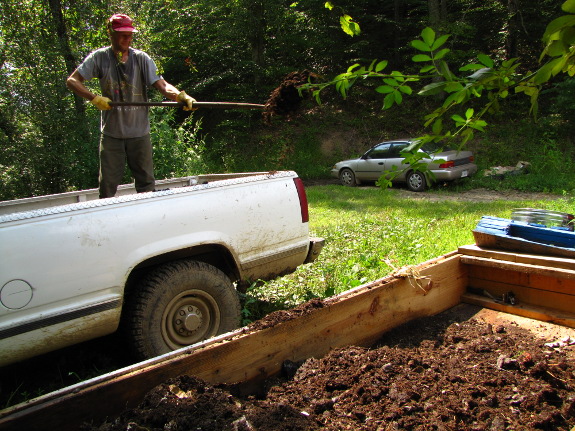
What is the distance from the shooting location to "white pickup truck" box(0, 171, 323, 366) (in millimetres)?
2852

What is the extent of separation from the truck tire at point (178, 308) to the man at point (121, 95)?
1.54 meters

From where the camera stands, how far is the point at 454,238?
6414 mm

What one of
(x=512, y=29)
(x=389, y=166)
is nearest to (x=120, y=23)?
(x=389, y=166)

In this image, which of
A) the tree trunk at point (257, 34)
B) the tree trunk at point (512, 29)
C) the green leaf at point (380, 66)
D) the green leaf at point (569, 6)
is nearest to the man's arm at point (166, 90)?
the green leaf at point (380, 66)

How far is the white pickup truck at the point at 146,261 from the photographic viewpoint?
285 centimetres

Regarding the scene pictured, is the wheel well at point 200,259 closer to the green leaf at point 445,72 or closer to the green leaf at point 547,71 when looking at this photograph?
the green leaf at point 445,72

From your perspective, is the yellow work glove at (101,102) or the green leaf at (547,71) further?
the yellow work glove at (101,102)

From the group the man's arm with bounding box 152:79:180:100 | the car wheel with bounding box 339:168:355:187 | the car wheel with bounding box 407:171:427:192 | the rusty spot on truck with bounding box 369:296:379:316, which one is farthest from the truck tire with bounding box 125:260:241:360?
the car wheel with bounding box 339:168:355:187

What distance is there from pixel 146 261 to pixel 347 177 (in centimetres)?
1368

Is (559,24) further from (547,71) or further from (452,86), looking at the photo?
(452,86)

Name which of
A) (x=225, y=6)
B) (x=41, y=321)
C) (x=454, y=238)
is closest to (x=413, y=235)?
(x=454, y=238)

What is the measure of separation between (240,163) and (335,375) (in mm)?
17840

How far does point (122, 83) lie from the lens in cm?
443

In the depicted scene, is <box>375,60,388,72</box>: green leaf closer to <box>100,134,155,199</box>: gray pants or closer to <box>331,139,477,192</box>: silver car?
<box>100,134,155,199</box>: gray pants
